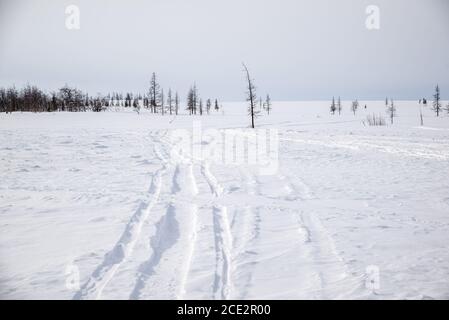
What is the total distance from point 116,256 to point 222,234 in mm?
1728

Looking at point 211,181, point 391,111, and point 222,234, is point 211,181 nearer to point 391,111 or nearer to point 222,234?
point 222,234

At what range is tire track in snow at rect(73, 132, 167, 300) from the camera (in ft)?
11.6

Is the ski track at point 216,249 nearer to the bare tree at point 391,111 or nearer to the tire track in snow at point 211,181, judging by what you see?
the tire track in snow at point 211,181

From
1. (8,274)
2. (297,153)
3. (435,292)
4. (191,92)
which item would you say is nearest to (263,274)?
(435,292)

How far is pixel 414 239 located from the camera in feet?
16.5

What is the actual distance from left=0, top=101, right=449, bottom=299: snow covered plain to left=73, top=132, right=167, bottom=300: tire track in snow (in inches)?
0.9

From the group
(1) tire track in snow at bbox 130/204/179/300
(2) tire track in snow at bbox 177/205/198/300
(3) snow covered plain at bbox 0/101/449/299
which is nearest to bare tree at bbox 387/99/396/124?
(3) snow covered plain at bbox 0/101/449/299

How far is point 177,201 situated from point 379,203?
4676 mm

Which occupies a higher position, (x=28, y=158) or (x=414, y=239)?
(x=28, y=158)

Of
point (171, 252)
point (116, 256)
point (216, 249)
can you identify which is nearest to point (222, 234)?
point (216, 249)

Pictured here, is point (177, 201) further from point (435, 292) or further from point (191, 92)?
point (191, 92)

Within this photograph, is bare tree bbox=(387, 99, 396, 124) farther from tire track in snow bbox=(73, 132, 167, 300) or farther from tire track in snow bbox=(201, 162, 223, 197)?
tire track in snow bbox=(73, 132, 167, 300)

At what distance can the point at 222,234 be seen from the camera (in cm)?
517

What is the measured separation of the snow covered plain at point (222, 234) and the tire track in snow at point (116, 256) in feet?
0.08
